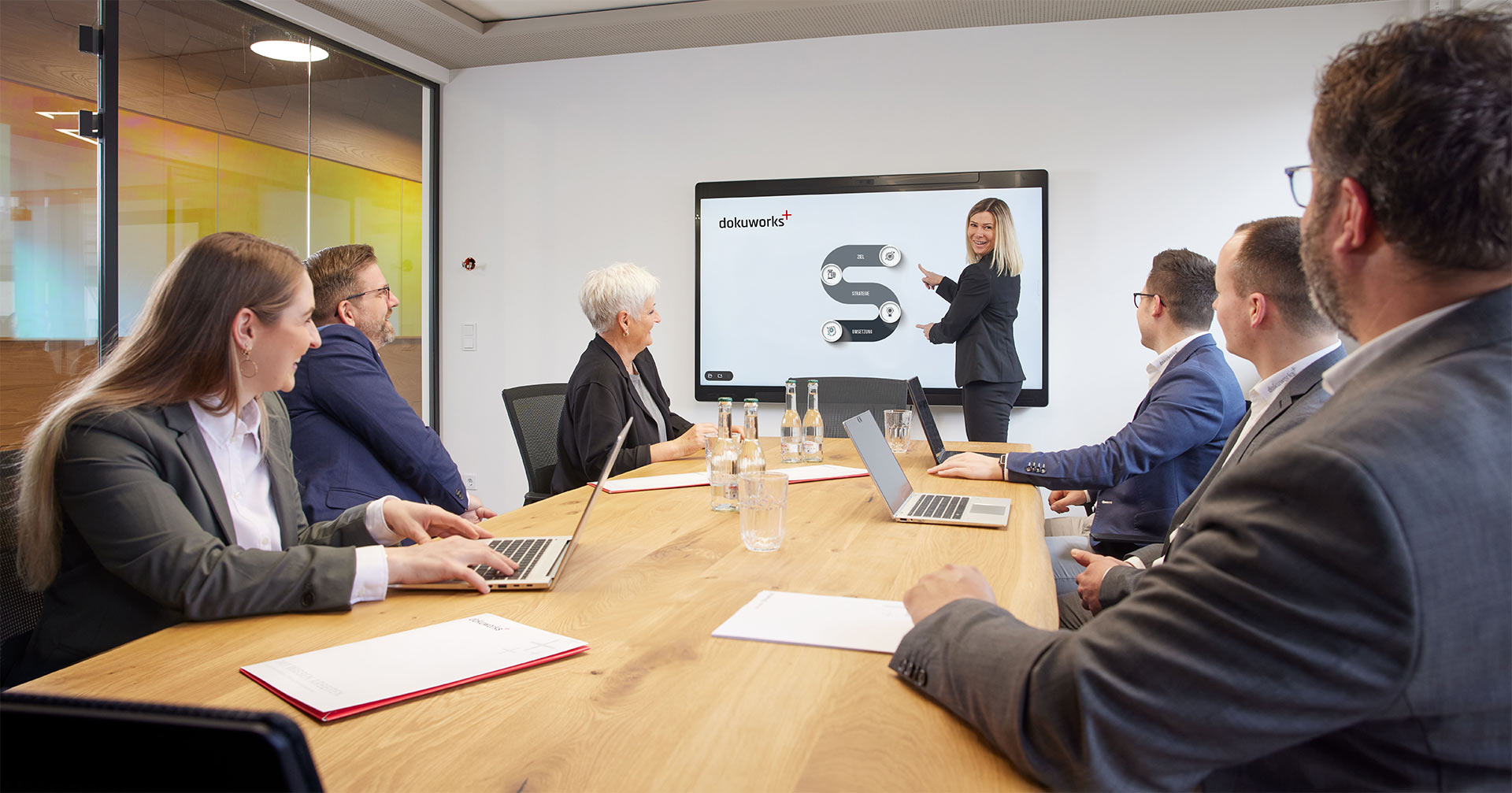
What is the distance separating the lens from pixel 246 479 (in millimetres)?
1640

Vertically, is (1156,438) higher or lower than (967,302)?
lower

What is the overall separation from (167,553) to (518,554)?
0.52 metres

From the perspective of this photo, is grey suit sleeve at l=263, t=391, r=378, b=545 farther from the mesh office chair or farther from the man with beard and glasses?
the mesh office chair

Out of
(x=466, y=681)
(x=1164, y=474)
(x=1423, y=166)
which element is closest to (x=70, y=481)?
(x=466, y=681)

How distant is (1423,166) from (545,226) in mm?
5150

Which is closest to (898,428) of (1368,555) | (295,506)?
(295,506)

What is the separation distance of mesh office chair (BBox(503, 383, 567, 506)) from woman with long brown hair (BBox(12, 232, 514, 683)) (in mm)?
1509

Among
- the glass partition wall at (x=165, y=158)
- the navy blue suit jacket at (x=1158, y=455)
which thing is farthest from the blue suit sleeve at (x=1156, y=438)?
the glass partition wall at (x=165, y=158)

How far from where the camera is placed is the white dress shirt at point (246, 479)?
5.07ft

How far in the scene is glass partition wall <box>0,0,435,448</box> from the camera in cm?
338

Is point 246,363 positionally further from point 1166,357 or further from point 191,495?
point 1166,357

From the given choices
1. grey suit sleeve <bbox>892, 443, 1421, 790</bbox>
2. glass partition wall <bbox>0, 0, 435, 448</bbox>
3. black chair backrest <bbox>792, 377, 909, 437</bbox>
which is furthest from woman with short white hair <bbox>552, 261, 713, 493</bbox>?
grey suit sleeve <bbox>892, 443, 1421, 790</bbox>

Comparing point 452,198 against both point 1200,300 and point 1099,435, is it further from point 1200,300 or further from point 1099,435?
point 1200,300

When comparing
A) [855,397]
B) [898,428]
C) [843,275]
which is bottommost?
[898,428]
